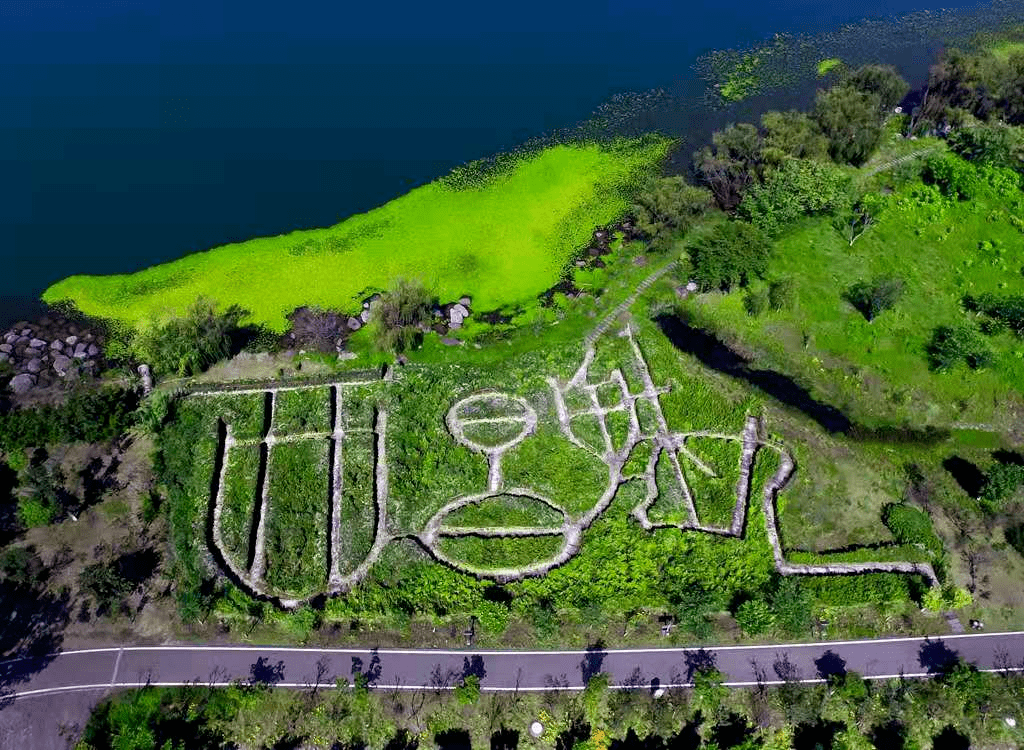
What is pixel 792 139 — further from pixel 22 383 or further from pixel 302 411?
pixel 22 383

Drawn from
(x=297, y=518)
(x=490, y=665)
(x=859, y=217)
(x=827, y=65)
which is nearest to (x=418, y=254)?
(x=297, y=518)

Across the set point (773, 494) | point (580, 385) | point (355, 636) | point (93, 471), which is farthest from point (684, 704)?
point (93, 471)

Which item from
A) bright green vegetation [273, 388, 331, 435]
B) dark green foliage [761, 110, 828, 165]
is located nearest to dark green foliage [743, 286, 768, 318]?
dark green foliage [761, 110, 828, 165]

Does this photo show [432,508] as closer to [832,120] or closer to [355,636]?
[355,636]

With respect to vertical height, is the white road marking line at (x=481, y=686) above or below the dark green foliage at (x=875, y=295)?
below

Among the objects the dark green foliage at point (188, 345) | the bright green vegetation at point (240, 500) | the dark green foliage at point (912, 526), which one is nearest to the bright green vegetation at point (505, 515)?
the bright green vegetation at point (240, 500)

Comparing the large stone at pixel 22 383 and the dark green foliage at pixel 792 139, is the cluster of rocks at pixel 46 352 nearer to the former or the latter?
the large stone at pixel 22 383

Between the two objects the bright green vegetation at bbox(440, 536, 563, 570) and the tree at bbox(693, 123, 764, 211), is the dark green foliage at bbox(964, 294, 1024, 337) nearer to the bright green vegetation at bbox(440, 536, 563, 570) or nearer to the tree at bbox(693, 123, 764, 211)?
the tree at bbox(693, 123, 764, 211)
